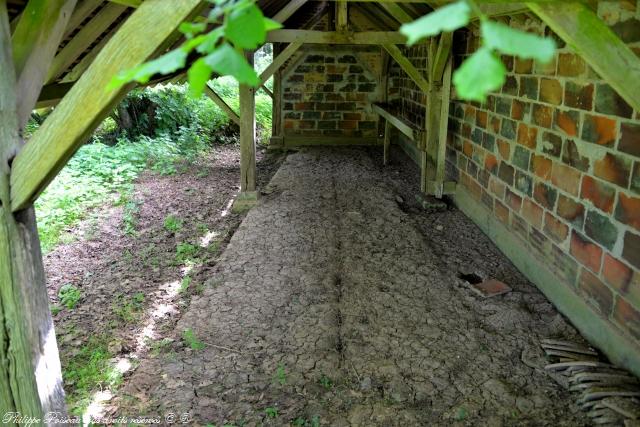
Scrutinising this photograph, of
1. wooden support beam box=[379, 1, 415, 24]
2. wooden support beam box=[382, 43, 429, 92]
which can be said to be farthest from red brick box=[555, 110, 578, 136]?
wooden support beam box=[379, 1, 415, 24]

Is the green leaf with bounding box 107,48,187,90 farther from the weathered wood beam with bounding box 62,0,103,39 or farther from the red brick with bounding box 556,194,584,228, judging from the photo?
the red brick with bounding box 556,194,584,228

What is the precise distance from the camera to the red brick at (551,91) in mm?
3863

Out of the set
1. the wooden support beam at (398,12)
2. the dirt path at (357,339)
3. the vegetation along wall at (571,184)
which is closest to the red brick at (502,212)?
the vegetation along wall at (571,184)

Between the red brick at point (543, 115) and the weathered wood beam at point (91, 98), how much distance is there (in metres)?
3.25

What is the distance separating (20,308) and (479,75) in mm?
2143

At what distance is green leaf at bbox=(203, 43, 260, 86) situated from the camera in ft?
2.97

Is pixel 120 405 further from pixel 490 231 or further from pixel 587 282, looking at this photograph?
pixel 490 231

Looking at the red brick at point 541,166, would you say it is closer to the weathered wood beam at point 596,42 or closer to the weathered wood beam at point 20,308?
the weathered wood beam at point 596,42

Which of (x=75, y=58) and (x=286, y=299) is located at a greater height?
(x=75, y=58)

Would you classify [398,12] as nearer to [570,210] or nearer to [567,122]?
[567,122]

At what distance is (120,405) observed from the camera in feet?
9.29

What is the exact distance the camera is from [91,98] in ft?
6.00

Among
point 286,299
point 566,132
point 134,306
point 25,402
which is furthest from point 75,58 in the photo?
point 566,132

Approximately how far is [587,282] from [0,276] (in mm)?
3470
